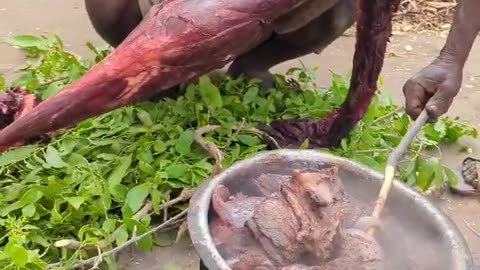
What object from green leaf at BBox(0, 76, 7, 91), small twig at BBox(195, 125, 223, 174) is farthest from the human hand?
green leaf at BBox(0, 76, 7, 91)

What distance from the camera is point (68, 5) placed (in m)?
3.76

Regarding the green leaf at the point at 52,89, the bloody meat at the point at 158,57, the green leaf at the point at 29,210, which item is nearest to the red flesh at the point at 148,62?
the bloody meat at the point at 158,57

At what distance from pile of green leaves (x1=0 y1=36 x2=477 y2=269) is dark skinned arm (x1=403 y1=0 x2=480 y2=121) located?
0.53 metres

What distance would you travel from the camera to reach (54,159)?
230 cm

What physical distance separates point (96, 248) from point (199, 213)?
55 cm

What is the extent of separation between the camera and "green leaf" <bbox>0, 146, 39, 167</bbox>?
7.46 feet

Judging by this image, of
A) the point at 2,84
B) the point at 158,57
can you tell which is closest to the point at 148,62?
the point at 158,57

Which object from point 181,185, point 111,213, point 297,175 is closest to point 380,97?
point 181,185

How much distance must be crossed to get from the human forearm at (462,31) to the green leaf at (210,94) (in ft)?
2.84

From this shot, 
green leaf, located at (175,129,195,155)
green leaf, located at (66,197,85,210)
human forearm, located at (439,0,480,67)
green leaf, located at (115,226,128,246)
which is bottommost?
green leaf, located at (115,226,128,246)

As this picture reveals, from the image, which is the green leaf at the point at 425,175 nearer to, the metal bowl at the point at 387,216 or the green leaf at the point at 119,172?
the metal bowl at the point at 387,216

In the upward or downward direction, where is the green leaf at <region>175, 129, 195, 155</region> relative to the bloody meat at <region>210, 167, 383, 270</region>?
downward

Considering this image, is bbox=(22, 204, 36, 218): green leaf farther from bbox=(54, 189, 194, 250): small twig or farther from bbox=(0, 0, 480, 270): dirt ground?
bbox=(0, 0, 480, 270): dirt ground

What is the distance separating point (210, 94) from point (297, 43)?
337 millimetres
